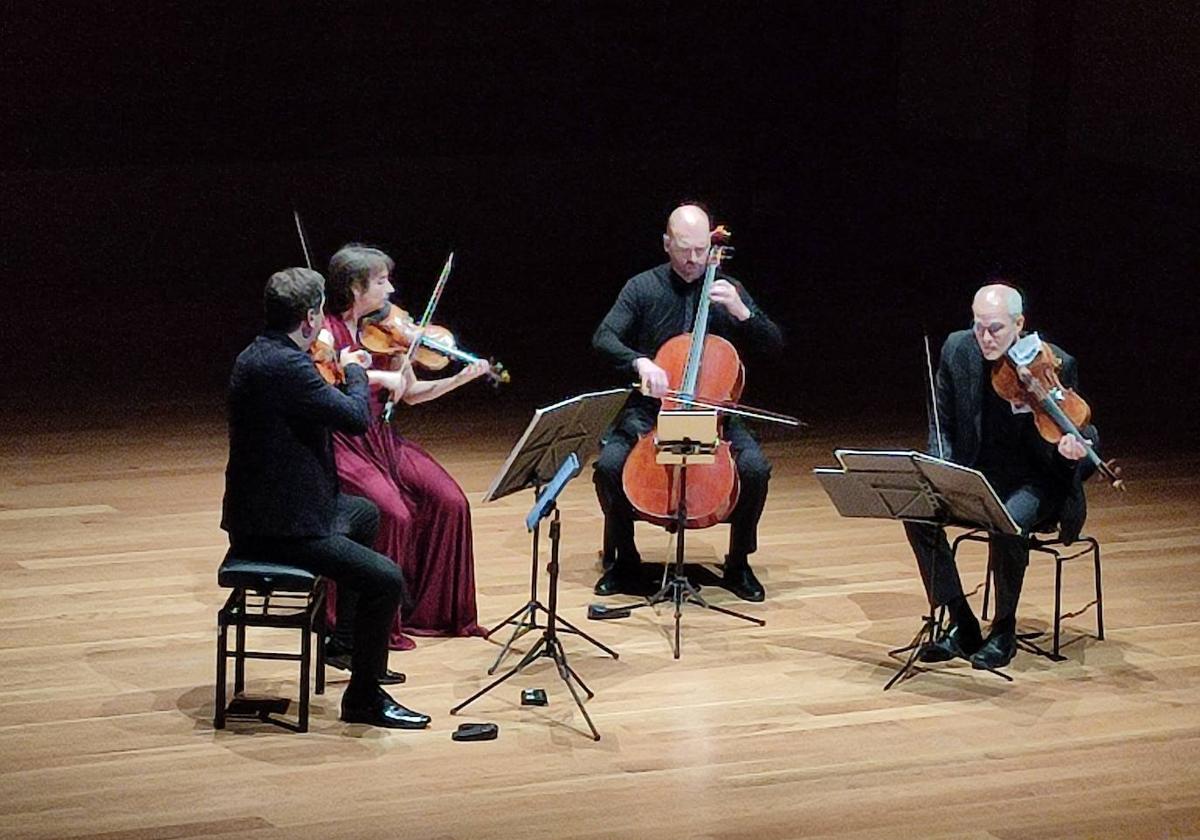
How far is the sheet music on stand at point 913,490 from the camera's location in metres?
5.16

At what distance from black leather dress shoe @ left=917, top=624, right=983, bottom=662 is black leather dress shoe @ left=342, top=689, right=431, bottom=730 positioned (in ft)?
4.75

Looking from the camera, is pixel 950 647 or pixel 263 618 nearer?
pixel 263 618

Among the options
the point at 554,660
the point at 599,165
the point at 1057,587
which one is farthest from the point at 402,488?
the point at 599,165

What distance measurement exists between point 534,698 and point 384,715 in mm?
427

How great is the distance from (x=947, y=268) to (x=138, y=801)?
8.22 metres

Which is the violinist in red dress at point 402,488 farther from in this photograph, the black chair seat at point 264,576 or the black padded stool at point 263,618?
the black chair seat at point 264,576

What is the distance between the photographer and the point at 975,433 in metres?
5.73

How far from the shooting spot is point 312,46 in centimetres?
1168

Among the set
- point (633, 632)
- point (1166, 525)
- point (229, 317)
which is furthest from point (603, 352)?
point (229, 317)

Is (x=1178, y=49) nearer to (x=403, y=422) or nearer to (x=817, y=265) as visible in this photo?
(x=817, y=265)

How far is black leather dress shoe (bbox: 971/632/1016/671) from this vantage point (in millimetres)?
5656

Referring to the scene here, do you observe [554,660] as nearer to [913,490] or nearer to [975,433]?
[913,490]

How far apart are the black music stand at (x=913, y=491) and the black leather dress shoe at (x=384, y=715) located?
119cm

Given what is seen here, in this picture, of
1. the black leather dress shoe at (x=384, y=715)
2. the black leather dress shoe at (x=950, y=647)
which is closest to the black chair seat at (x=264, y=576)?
the black leather dress shoe at (x=384, y=715)
